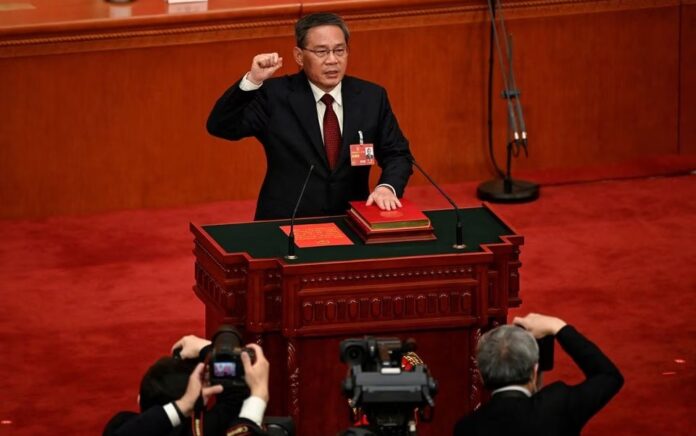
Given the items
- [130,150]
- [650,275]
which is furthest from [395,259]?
[130,150]

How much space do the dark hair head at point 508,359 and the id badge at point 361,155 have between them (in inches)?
65.9

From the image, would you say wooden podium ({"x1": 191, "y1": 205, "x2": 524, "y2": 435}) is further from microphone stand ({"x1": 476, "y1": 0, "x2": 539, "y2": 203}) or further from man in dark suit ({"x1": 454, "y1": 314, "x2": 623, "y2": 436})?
microphone stand ({"x1": 476, "y1": 0, "x2": 539, "y2": 203})

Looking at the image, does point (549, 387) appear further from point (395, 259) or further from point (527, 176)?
point (527, 176)

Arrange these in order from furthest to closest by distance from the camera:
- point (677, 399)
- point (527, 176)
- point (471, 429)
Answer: point (527, 176) → point (677, 399) → point (471, 429)

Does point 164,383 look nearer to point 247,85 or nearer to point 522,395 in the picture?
point 522,395

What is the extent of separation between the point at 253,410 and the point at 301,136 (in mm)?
1971

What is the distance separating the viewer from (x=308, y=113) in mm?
6066

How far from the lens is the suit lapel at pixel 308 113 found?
6.05 metres

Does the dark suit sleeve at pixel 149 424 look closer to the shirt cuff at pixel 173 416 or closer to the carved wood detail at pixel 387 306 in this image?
the shirt cuff at pixel 173 416

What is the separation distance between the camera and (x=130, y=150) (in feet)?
28.8

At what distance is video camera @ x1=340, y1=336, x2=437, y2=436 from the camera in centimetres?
426

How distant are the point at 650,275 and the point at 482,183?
1.66 metres

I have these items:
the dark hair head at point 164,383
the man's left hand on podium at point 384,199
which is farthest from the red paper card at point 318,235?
the dark hair head at point 164,383

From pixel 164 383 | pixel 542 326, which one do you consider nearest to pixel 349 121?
pixel 542 326
